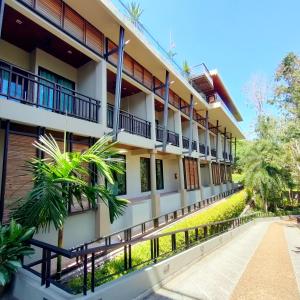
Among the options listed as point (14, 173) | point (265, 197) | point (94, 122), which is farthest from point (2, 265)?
point (265, 197)

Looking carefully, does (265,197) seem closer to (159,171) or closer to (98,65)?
(159,171)

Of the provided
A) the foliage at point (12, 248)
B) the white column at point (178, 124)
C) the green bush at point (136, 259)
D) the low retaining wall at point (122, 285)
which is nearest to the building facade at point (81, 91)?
the white column at point (178, 124)

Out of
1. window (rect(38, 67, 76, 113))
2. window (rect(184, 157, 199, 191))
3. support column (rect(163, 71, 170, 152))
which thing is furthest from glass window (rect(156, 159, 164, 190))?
window (rect(38, 67, 76, 113))

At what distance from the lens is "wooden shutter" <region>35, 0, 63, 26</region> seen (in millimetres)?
6981

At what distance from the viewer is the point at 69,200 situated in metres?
4.54

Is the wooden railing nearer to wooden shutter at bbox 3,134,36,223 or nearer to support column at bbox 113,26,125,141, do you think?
support column at bbox 113,26,125,141

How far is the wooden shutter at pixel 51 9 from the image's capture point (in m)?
6.98

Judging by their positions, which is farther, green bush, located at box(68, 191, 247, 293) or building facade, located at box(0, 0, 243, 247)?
building facade, located at box(0, 0, 243, 247)

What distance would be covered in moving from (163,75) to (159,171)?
6.42 metres

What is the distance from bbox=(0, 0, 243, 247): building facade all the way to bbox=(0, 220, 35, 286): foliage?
1310 millimetres

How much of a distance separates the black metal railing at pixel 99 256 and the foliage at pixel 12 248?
0.53ft

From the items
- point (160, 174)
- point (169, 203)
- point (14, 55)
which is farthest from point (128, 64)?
point (160, 174)

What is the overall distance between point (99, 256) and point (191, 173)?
11.2 meters

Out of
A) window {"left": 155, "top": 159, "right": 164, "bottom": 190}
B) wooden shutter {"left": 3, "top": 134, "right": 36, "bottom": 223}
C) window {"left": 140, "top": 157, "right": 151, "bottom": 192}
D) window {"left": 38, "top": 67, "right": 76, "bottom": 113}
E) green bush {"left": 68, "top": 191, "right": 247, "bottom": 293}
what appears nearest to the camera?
green bush {"left": 68, "top": 191, "right": 247, "bottom": 293}
